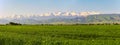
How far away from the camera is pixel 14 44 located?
33.8m

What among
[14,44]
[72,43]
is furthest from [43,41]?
[14,44]

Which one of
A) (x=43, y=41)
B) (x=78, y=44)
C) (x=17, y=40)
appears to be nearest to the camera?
(x=78, y=44)

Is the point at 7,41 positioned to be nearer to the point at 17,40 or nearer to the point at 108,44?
the point at 17,40

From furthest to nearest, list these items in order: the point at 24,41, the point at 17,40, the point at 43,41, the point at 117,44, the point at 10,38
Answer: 1. the point at 10,38
2. the point at 17,40
3. the point at 24,41
4. the point at 43,41
5. the point at 117,44

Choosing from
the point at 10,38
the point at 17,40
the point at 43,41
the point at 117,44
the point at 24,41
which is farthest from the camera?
the point at 10,38

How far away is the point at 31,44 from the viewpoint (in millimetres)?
29688

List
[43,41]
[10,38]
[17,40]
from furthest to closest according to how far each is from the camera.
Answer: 1. [10,38]
2. [17,40]
3. [43,41]

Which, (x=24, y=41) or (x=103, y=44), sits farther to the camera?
(x=24, y=41)

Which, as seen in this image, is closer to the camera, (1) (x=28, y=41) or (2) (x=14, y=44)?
(1) (x=28, y=41)

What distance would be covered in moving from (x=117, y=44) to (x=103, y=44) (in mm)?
1098

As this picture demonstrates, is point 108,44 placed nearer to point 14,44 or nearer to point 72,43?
point 72,43

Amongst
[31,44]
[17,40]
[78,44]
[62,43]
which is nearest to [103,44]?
[78,44]

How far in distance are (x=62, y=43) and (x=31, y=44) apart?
4.35m

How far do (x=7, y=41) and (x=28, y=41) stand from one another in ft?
19.5
